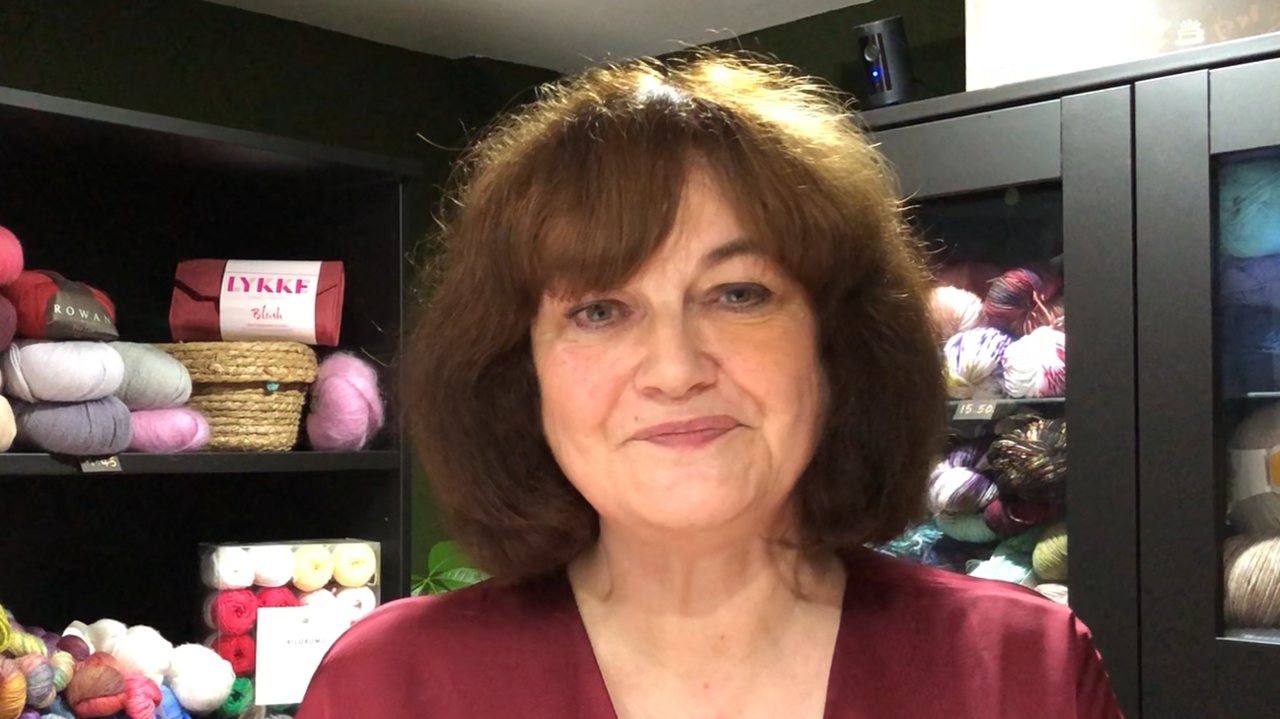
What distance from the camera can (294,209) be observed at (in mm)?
2023

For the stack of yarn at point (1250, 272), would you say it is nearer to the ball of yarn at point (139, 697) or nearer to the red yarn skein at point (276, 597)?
the red yarn skein at point (276, 597)

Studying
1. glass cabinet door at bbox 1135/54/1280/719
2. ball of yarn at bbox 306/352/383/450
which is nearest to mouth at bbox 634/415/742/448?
glass cabinet door at bbox 1135/54/1280/719

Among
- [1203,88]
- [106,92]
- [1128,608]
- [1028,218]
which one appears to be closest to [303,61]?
[106,92]

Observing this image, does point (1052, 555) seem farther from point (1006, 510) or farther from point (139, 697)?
point (139, 697)

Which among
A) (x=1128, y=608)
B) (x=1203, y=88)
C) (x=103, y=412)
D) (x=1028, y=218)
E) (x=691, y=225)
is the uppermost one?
(x=1203, y=88)

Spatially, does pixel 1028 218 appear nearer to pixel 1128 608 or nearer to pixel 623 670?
pixel 1128 608

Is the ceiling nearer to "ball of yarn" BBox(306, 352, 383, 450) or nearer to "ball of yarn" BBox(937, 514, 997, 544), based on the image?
"ball of yarn" BBox(306, 352, 383, 450)

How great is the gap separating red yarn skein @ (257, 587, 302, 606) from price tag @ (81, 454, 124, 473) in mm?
304

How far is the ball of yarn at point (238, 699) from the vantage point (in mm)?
1740

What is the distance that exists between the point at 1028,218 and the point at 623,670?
1.17 meters

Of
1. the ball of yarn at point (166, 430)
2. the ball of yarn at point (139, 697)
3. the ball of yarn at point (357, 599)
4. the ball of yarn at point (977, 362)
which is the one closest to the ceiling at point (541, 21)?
the ball of yarn at point (977, 362)

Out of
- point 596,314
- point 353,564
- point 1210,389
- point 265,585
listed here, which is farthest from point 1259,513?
point 265,585

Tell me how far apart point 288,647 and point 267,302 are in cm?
52

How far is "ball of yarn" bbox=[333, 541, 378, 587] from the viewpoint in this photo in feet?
6.04
